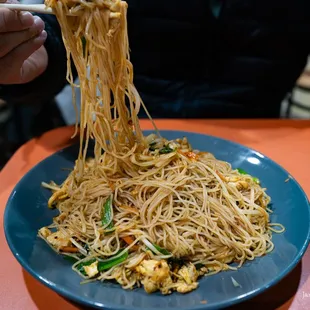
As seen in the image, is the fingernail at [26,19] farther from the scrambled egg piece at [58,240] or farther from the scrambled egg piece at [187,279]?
the scrambled egg piece at [187,279]

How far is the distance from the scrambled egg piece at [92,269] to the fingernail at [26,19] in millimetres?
708

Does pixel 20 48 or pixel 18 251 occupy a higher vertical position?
pixel 20 48

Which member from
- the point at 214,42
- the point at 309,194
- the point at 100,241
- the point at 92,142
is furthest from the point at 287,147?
the point at 100,241

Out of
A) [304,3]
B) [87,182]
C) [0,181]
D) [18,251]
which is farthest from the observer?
[304,3]

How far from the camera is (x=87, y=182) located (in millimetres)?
1381

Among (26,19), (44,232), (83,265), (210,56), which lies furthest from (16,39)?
(210,56)

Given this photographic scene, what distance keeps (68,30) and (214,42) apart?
3.53ft

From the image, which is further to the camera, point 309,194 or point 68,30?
point 309,194

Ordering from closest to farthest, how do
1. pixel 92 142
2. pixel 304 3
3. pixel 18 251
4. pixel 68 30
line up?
pixel 18 251
pixel 68 30
pixel 92 142
pixel 304 3

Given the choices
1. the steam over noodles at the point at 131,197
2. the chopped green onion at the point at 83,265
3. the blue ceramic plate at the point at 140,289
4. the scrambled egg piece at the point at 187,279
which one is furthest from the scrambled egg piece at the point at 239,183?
the chopped green onion at the point at 83,265

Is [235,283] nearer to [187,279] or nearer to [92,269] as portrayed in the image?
[187,279]

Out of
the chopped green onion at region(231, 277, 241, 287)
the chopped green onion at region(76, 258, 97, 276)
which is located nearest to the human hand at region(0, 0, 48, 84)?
the chopped green onion at region(76, 258, 97, 276)

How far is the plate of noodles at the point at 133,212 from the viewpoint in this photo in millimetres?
1020

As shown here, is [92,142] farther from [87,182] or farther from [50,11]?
[50,11]
